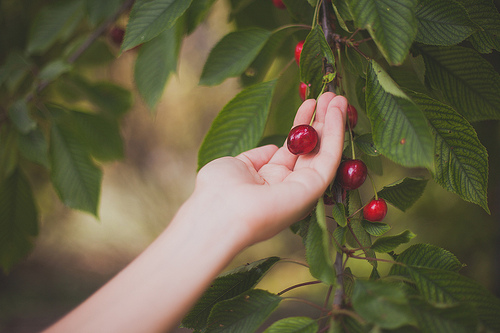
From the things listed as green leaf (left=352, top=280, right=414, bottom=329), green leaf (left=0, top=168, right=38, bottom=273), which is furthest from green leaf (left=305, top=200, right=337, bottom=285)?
green leaf (left=0, top=168, right=38, bottom=273)

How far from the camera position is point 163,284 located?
586mm

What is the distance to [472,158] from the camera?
0.66m

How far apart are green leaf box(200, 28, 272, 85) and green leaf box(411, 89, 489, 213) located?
414 mm

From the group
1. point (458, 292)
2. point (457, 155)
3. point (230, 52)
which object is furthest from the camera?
point (230, 52)

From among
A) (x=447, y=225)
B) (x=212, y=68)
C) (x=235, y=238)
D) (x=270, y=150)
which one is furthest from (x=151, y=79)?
(x=447, y=225)

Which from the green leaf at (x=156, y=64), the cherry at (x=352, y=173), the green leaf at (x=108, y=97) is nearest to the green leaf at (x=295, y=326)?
the cherry at (x=352, y=173)

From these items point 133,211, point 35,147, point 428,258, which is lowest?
point 133,211

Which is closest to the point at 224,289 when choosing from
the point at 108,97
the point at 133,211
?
the point at 108,97

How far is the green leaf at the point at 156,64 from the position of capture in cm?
105

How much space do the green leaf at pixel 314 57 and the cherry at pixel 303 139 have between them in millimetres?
103

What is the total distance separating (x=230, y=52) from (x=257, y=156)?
288 mm

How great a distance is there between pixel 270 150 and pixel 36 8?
5.96 ft

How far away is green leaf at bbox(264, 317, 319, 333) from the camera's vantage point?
0.53m

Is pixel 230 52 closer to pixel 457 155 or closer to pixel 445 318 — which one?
pixel 457 155
